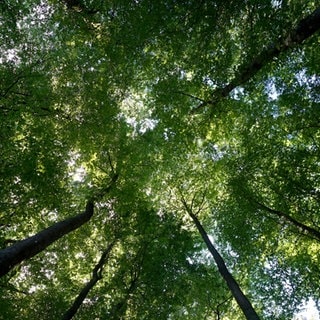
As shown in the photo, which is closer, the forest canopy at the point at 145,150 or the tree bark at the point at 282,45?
the tree bark at the point at 282,45

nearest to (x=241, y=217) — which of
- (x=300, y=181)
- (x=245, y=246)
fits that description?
(x=245, y=246)

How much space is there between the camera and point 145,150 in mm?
16156

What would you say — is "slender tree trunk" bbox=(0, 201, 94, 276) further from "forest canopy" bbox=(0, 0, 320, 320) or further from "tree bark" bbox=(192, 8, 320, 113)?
"tree bark" bbox=(192, 8, 320, 113)

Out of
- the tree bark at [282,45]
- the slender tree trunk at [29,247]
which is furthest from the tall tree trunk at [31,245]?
the tree bark at [282,45]

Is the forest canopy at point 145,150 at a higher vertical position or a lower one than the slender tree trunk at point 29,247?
higher

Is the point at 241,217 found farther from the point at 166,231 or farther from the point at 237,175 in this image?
the point at 166,231

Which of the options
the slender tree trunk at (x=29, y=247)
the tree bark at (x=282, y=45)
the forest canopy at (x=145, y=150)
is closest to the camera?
the slender tree trunk at (x=29, y=247)

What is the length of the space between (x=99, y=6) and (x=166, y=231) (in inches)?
438

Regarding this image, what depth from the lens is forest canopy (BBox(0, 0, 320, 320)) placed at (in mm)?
11680

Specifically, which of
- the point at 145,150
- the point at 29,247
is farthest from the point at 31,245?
the point at 145,150

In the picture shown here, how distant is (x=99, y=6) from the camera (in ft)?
37.0

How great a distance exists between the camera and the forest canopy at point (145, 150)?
1168 cm

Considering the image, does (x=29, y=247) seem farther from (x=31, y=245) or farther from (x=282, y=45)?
(x=282, y=45)

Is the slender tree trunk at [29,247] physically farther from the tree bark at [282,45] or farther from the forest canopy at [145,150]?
the tree bark at [282,45]
